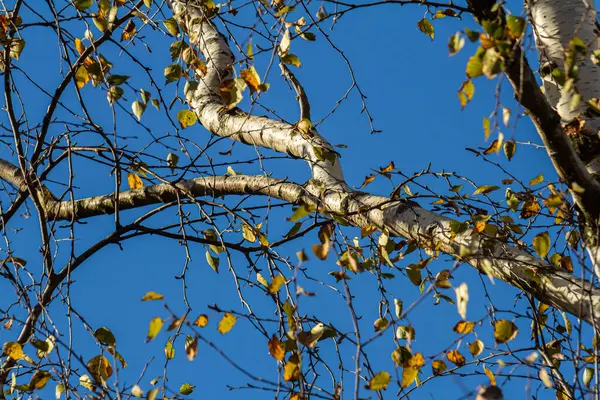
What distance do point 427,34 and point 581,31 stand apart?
2.37ft

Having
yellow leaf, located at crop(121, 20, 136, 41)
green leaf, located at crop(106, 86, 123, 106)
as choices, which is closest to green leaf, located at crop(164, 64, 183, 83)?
green leaf, located at crop(106, 86, 123, 106)

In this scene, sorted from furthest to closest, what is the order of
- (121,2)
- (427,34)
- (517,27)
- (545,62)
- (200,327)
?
(427,34)
(121,2)
(545,62)
(200,327)
(517,27)

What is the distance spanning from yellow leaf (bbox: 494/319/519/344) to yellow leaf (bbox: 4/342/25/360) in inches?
60.6

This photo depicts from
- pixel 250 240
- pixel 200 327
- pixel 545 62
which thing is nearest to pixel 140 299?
pixel 200 327

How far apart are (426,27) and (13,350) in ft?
7.27

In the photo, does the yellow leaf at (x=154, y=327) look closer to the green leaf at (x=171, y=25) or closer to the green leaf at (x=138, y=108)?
the green leaf at (x=138, y=108)

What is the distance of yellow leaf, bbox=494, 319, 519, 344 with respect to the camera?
207 centimetres

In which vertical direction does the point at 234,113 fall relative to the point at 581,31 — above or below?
above

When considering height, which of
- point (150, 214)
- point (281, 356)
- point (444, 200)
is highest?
point (150, 214)

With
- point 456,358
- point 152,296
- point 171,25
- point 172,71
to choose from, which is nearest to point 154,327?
point 152,296

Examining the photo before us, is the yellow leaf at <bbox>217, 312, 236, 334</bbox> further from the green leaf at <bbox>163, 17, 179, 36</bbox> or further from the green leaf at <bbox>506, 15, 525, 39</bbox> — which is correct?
the green leaf at <bbox>163, 17, 179, 36</bbox>

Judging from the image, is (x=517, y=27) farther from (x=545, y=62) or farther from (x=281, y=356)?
(x=281, y=356)

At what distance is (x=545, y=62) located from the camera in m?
2.61

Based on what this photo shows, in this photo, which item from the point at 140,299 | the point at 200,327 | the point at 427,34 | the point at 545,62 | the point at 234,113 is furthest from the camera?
the point at 234,113
